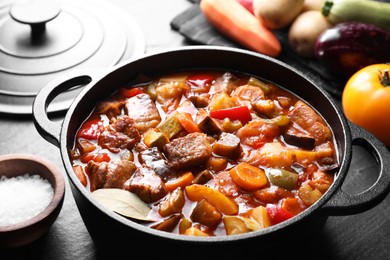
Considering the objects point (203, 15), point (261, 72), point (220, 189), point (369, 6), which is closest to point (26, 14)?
point (203, 15)

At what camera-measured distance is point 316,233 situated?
1.87 m

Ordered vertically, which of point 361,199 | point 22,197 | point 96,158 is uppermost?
point 361,199

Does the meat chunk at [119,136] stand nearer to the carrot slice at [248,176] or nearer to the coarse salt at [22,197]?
the coarse salt at [22,197]

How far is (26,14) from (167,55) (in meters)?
0.80

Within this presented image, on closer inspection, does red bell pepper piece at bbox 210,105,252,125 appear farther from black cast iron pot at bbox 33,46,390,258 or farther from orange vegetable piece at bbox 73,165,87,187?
orange vegetable piece at bbox 73,165,87,187

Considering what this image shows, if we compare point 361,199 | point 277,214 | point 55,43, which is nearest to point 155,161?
point 277,214

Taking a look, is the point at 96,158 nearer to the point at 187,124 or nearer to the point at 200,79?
the point at 187,124

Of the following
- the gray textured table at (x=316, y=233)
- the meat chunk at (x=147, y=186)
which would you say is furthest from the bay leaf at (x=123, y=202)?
the gray textured table at (x=316, y=233)

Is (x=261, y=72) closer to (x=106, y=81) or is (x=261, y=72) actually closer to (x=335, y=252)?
(x=106, y=81)

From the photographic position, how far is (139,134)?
6.95 feet

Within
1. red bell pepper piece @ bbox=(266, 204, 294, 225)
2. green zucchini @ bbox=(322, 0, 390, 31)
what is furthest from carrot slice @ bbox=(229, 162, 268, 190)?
green zucchini @ bbox=(322, 0, 390, 31)

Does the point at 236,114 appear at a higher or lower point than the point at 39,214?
higher

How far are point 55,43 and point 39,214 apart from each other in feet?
3.86

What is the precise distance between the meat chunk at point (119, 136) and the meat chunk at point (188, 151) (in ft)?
0.47
